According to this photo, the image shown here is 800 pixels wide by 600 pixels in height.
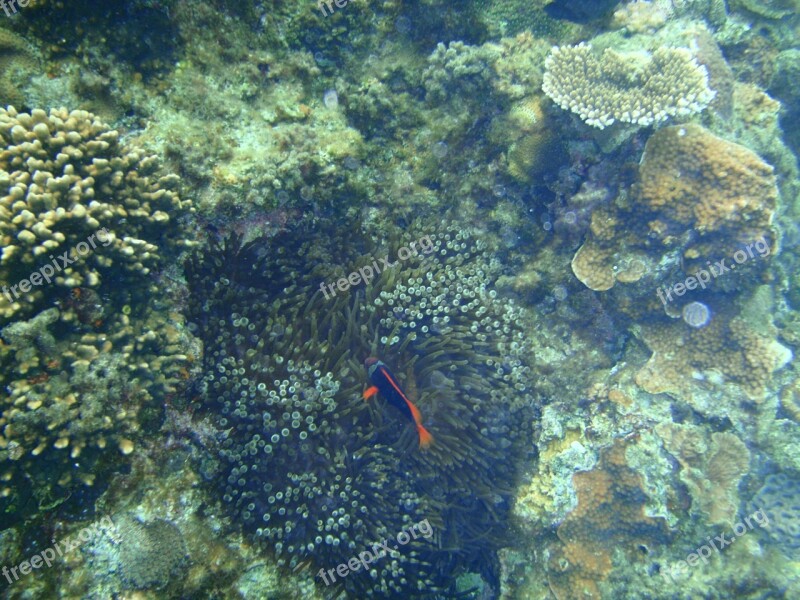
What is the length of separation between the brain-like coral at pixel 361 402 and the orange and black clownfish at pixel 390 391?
0.52 ft

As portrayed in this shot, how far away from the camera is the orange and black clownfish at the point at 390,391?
4.29 metres

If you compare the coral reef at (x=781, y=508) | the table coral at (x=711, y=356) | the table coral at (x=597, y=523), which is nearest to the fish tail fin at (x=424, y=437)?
the table coral at (x=597, y=523)

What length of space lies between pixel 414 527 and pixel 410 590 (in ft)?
2.06

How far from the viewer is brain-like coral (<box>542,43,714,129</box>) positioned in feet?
15.8

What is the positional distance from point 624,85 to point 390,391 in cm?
415

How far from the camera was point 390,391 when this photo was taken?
433 cm

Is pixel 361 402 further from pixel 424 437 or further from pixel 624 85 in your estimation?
pixel 624 85

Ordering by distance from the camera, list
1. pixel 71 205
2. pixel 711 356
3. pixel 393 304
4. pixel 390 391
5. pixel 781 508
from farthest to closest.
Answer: pixel 781 508
pixel 711 356
pixel 393 304
pixel 390 391
pixel 71 205

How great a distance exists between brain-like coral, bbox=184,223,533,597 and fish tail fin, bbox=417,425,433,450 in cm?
12

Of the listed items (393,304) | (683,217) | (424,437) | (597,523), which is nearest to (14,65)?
(393,304)

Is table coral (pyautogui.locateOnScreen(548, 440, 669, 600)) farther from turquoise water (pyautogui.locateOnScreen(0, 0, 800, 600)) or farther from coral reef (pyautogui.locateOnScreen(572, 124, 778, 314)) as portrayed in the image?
coral reef (pyautogui.locateOnScreen(572, 124, 778, 314))

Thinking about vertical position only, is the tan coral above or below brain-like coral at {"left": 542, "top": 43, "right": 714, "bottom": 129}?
below

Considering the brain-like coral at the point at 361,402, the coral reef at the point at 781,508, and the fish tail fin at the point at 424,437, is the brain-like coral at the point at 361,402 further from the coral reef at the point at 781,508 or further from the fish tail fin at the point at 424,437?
the coral reef at the point at 781,508

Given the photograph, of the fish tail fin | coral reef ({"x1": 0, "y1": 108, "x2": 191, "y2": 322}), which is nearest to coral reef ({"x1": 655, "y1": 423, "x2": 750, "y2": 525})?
the fish tail fin
